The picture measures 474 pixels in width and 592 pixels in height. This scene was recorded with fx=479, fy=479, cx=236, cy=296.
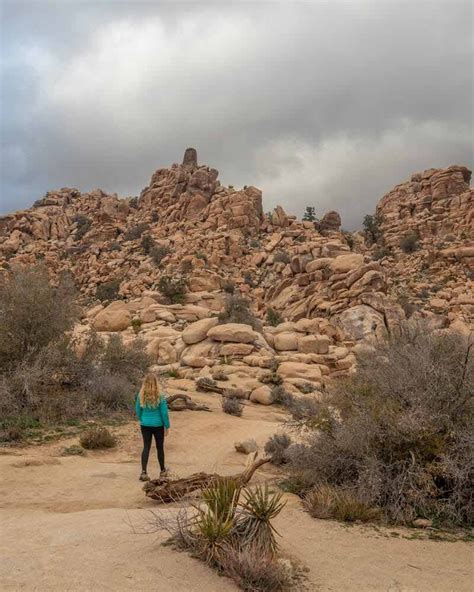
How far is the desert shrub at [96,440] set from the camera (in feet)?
32.7

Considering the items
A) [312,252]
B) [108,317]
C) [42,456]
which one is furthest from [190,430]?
[312,252]

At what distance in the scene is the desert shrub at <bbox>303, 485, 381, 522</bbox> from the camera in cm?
600

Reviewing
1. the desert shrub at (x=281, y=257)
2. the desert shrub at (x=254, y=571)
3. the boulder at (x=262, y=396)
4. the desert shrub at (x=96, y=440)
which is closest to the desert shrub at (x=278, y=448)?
the desert shrub at (x=96, y=440)

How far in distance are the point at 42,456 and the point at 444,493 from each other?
6.98 m

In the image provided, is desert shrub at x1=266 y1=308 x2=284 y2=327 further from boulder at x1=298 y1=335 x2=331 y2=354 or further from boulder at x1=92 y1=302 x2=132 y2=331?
boulder at x1=92 y1=302 x2=132 y2=331

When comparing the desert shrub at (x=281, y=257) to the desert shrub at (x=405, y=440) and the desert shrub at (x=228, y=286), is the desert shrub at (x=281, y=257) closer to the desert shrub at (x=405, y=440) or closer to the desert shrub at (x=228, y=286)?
the desert shrub at (x=228, y=286)

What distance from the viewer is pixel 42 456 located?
9047 mm

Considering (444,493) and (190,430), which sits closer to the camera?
(444,493)

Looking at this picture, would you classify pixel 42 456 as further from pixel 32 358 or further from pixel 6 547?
pixel 6 547

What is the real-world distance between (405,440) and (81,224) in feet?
182

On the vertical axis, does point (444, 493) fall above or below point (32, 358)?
below

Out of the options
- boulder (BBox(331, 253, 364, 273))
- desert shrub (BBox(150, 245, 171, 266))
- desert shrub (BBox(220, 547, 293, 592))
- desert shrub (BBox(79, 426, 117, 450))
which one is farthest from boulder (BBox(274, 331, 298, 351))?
desert shrub (BBox(150, 245, 171, 266))

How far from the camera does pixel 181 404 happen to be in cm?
1432

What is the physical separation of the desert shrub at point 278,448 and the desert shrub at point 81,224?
4917 cm
